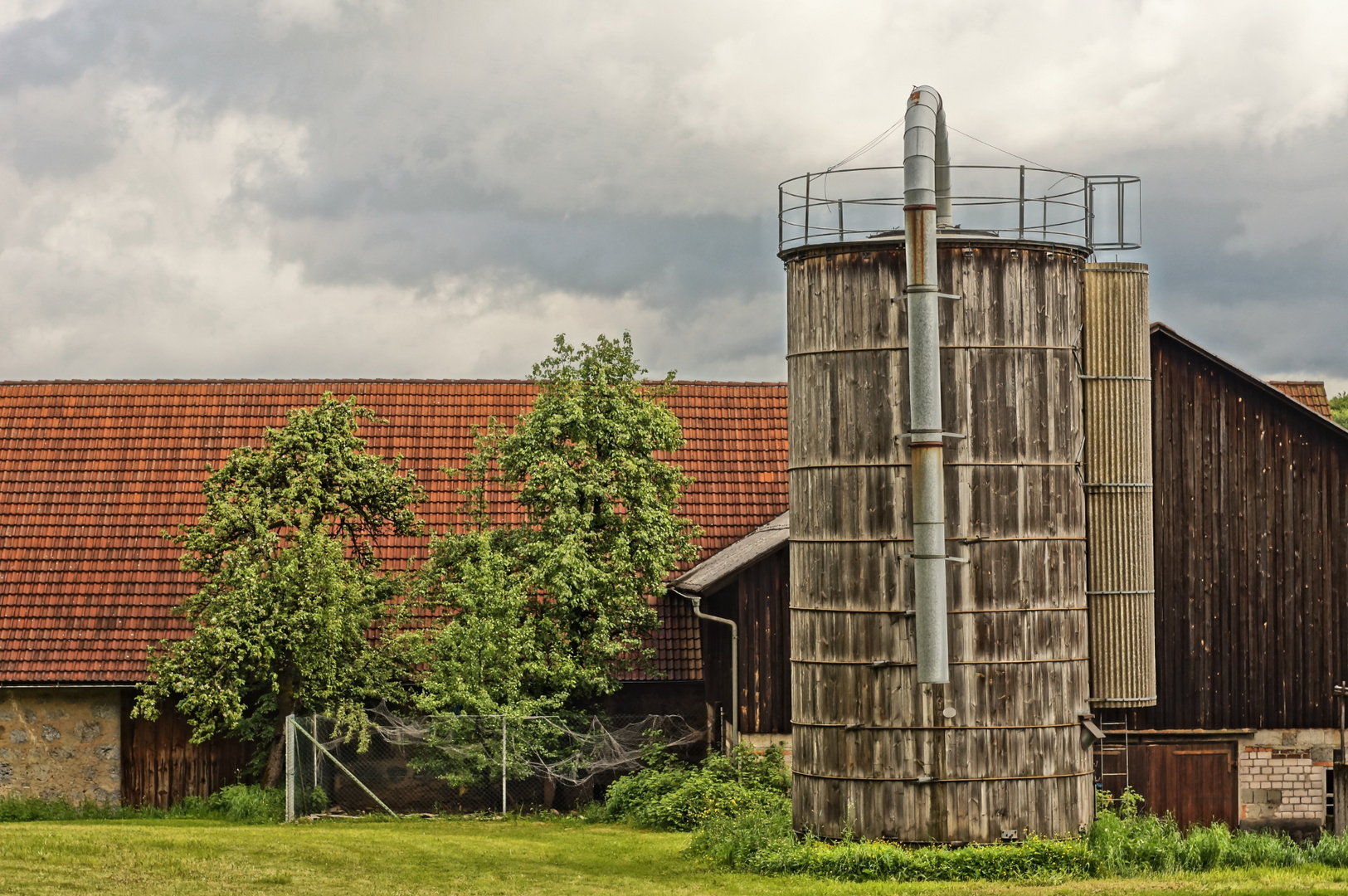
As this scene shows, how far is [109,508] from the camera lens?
27.6 meters

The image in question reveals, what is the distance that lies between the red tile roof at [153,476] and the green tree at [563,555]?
2.21m

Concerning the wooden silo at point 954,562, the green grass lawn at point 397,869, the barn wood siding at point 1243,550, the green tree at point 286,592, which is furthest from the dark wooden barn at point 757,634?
the barn wood siding at point 1243,550

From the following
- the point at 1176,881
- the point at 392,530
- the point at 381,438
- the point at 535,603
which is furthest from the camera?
the point at 381,438

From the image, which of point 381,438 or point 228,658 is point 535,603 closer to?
point 228,658

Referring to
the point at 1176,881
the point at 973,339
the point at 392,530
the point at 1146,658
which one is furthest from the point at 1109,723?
the point at 392,530

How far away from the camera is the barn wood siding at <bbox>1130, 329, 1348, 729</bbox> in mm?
23094

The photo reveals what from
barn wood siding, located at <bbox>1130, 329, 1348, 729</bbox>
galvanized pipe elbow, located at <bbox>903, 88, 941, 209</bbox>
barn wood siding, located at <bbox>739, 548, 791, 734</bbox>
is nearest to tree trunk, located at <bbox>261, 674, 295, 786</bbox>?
barn wood siding, located at <bbox>739, 548, 791, 734</bbox>

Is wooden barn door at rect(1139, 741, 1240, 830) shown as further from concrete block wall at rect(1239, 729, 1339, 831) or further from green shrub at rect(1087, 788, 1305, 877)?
green shrub at rect(1087, 788, 1305, 877)

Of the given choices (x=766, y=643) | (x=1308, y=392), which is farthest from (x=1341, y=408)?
(x=766, y=643)

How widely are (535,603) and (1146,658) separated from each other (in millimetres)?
9083

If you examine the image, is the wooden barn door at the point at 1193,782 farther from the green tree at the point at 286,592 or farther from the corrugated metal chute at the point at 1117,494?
the green tree at the point at 286,592

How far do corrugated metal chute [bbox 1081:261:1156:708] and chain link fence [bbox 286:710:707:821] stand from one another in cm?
763

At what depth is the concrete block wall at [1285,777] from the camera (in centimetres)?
2314

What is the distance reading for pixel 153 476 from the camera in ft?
92.6
